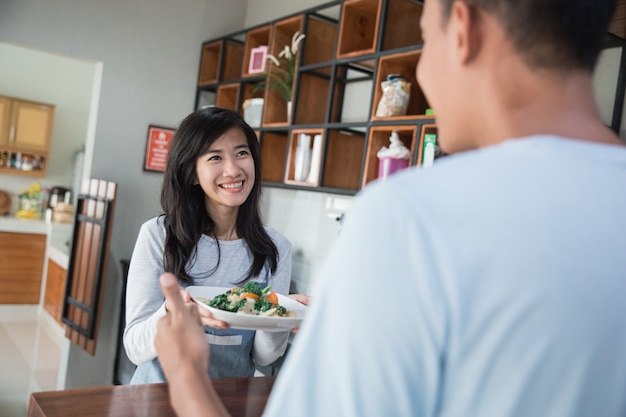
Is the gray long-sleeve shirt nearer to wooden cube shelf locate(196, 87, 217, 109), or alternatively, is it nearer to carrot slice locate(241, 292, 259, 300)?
carrot slice locate(241, 292, 259, 300)

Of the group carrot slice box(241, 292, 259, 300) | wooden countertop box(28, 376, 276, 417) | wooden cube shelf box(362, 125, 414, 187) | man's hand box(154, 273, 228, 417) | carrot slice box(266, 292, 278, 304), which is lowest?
wooden countertop box(28, 376, 276, 417)

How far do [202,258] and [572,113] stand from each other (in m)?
1.51

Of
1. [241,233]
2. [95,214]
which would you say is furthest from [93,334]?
[241,233]

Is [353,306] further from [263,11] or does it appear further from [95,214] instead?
[263,11]

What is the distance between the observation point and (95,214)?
3963 millimetres

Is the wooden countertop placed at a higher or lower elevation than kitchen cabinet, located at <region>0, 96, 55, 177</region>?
lower

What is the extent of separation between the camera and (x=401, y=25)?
301cm

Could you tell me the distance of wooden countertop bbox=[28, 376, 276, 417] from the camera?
4.01ft

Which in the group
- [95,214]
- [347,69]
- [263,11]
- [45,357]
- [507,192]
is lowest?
[45,357]

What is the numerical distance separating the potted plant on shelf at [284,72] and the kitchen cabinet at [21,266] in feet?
12.8

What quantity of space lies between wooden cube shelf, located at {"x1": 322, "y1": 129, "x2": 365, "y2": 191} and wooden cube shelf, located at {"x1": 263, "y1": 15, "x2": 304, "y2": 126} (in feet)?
1.81

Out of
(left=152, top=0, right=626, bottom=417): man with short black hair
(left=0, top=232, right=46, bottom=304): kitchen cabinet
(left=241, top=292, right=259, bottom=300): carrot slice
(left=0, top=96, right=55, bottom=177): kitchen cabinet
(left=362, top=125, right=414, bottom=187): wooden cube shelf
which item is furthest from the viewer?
(left=0, top=96, right=55, bottom=177): kitchen cabinet

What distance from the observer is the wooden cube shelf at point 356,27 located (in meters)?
3.12

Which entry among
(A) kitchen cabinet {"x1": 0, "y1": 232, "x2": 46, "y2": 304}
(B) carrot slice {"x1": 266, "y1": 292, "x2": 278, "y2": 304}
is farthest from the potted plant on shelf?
(A) kitchen cabinet {"x1": 0, "y1": 232, "x2": 46, "y2": 304}
